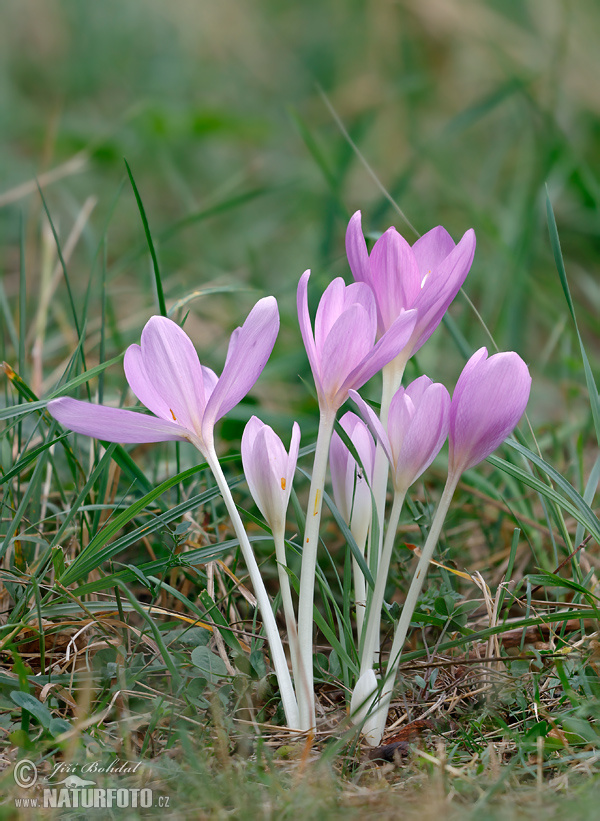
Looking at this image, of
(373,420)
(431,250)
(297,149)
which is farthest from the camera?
(297,149)

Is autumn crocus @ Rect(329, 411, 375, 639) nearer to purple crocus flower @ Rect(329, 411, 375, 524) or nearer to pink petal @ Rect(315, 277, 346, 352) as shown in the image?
purple crocus flower @ Rect(329, 411, 375, 524)

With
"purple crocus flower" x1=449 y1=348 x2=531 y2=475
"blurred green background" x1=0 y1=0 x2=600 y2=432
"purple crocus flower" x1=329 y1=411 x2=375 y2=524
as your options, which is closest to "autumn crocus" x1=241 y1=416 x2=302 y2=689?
"purple crocus flower" x1=329 y1=411 x2=375 y2=524

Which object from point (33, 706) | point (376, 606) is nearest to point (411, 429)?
point (376, 606)

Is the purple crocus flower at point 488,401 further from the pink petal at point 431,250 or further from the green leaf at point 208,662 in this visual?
the green leaf at point 208,662

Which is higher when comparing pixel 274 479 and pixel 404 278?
pixel 404 278

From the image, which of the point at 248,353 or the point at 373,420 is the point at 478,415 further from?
the point at 248,353

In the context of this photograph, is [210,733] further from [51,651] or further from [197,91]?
[197,91]

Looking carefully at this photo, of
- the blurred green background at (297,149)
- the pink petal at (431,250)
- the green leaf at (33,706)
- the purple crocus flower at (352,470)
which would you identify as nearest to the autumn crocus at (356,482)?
the purple crocus flower at (352,470)
